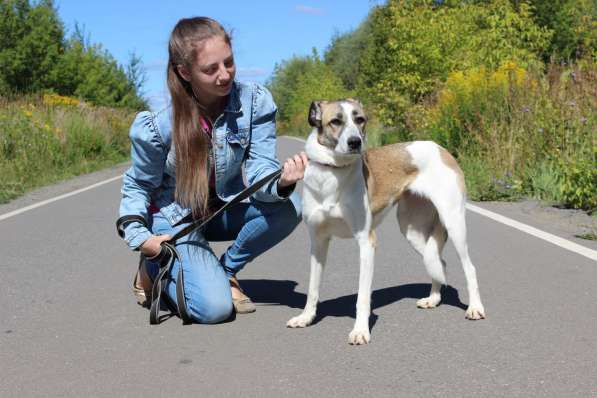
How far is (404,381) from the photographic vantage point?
372 cm

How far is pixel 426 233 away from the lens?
18.0 ft

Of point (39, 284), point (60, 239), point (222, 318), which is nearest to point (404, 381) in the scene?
point (222, 318)

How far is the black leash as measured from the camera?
4.93 metres

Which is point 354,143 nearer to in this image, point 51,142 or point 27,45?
point 51,142

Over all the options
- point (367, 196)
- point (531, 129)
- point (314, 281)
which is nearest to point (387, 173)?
point (367, 196)

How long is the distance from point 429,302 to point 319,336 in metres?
1.01

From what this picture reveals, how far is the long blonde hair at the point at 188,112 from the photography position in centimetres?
478

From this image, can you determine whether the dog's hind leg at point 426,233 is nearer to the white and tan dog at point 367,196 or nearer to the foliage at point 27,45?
the white and tan dog at point 367,196

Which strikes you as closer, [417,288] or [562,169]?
[417,288]

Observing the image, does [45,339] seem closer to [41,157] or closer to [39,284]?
[39,284]

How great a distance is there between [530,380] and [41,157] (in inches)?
591

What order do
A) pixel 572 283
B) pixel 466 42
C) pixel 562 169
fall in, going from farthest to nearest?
pixel 466 42
pixel 562 169
pixel 572 283

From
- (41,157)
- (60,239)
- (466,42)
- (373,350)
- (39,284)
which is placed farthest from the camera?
(466,42)

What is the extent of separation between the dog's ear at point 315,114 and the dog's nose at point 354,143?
0.31 metres
